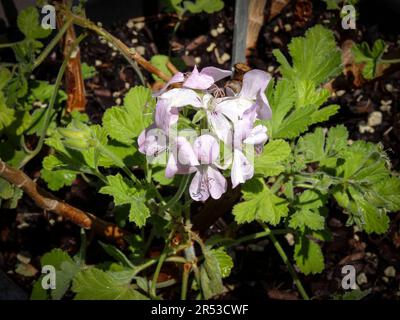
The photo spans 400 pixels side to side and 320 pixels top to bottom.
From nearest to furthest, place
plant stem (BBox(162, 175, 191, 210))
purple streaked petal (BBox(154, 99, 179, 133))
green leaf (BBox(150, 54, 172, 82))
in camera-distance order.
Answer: purple streaked petal (BBox(154, 99, 179, 133)) → plant stem (BBox(162, 175, 191, 210)) → green leaf (BBox(150, 54, 172, 82))

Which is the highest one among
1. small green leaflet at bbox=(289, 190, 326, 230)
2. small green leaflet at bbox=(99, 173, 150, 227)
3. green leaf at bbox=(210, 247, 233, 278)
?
small green leaflet at bbox=(99, 173, 150, 227)

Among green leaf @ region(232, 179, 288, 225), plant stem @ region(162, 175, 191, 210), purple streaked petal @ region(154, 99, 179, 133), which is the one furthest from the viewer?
green leaf @ region(232, 179, 288, 225)

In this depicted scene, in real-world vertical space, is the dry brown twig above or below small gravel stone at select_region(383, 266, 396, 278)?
above

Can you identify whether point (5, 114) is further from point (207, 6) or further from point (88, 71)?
point (207, 6)

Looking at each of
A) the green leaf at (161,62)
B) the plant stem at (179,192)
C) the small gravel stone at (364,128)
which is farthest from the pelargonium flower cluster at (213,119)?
the small gravel stone at (364,128)

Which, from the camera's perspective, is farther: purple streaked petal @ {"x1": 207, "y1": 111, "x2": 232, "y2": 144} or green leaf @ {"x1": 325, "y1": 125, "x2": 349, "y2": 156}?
green leaf @ {"x1": 325, "y1": 125, "x2": 349, "y2": 156}

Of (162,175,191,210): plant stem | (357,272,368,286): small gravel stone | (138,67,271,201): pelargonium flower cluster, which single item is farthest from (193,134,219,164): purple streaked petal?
(357,272,368,286): small gravel stone

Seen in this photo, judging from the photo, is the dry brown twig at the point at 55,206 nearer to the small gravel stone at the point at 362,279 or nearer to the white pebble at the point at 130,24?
the small gravel stone at the point at 362,279

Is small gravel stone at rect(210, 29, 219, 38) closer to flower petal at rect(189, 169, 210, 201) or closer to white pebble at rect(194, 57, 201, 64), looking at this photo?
white pebble at rect(194, 57, 201, 64)

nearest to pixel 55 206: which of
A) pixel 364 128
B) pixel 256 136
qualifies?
pixel 256 136
